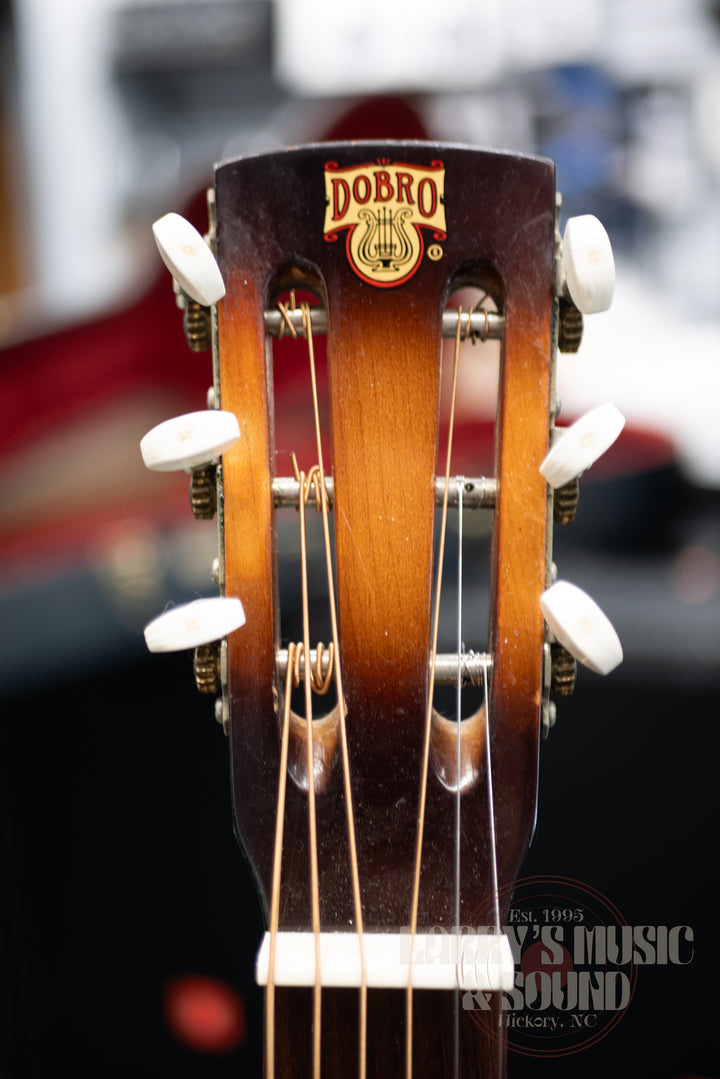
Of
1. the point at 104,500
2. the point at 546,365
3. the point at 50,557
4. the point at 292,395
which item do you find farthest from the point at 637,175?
the point at 546,365

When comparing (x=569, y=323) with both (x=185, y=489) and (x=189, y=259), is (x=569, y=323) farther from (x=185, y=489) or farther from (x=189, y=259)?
(x=185, y=489)

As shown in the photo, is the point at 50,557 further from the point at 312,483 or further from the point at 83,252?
the point at 83,252

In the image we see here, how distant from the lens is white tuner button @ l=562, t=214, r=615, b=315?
1.68ft

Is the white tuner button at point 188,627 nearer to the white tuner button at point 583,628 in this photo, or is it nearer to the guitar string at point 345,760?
the guitar string at point 345,760

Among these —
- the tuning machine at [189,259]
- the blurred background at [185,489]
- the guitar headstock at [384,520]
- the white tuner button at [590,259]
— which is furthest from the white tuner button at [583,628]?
the blurred background at [185,489]

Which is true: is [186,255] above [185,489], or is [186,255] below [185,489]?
below

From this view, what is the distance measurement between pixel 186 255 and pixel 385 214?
5.0 inches

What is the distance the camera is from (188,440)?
1.69 feet

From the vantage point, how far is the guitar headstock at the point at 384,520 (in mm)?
555

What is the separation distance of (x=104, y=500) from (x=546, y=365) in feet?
5.53

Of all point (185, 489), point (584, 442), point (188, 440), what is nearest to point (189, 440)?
point (188, 440)

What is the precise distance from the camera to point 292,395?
Result: 1695 mm

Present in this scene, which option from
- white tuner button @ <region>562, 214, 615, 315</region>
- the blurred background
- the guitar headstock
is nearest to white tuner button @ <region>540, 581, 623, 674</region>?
the guitar headstock

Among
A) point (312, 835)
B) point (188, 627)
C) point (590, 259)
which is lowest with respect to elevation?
point (312, 835)
